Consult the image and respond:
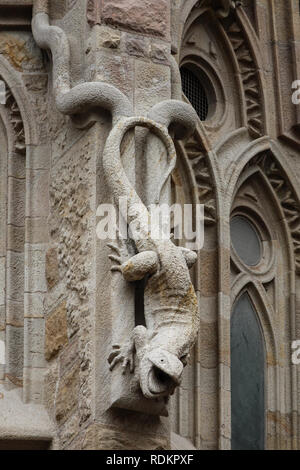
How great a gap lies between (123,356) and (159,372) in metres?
0.27

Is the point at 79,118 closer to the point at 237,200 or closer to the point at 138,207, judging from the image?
the point at 138,207

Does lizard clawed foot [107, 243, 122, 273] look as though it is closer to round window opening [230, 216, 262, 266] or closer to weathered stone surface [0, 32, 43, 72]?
weathered stone surface [0, 32, 43, 72]

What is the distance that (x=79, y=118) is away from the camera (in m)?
13.5

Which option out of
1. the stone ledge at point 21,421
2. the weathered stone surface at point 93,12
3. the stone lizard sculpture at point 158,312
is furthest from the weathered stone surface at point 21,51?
the stone ledge at point 21,421

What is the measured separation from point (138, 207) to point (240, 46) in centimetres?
280

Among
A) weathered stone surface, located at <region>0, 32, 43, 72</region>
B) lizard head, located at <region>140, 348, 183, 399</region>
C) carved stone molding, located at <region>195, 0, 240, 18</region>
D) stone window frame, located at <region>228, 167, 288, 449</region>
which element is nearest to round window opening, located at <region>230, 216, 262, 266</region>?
stone window frame, located at <region>228, 167, 288, 449</region>

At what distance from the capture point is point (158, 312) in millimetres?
12766

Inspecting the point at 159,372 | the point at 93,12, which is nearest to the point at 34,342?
the point at 159,372

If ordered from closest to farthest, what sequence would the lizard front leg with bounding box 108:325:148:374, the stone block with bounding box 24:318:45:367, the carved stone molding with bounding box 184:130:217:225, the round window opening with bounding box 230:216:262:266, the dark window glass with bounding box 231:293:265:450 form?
the lizard front leg with bounding box 108:325:148:374
the stone block with bounding box 24:318:45:367
the dark window glass with bounding box 231:293:265:450
the carved stone molding with bounding box 184:130:217:225
the round window opening with bounding box 230:216:262:266

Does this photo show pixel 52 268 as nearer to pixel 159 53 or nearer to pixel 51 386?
pixel 51 386

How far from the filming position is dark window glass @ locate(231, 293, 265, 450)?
14.8 m

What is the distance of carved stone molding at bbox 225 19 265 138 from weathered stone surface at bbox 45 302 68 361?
254cm

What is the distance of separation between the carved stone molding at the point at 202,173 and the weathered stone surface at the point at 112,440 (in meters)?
2.37

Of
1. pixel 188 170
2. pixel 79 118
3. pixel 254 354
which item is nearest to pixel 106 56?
pixel 79 118
